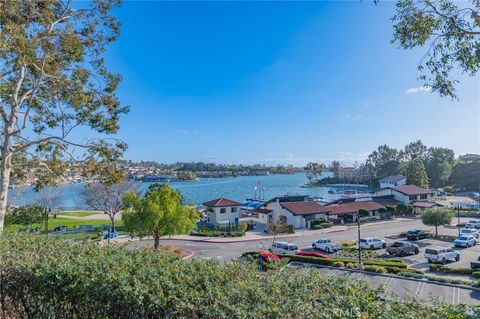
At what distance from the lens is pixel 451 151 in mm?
110250

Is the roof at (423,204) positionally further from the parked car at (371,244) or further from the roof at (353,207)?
the parked car at (371,244)

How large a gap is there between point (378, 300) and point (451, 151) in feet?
424

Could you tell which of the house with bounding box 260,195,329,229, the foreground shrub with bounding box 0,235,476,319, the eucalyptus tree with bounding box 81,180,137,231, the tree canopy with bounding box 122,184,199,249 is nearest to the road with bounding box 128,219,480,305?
the tree canopy with bounding box 122,184,199,249

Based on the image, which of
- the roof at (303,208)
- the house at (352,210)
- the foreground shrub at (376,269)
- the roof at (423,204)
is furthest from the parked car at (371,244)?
the roof at (423,204)

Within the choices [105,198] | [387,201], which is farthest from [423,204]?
[105,198]

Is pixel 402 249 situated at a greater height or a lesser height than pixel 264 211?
lesser

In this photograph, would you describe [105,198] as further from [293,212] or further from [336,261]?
Result: [336,261]

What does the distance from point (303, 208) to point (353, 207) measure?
31.7 ft

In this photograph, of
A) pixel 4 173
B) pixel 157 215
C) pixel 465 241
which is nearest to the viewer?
pixel 4 173

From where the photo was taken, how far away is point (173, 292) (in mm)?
4312

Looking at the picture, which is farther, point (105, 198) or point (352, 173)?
point (352, 173)

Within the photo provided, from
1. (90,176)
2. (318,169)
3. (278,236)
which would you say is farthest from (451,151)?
(90,176)

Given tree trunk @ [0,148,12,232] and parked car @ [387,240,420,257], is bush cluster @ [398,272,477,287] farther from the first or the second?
tree trunk @ [0,148,12,232]

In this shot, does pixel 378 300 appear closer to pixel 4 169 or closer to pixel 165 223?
pixel 4 169
